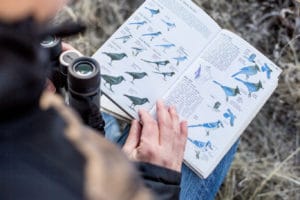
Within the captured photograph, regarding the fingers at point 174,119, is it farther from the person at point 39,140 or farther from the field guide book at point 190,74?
the person at point 39,140

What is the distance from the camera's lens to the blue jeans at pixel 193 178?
1064mm

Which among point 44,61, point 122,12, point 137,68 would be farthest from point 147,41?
point 44,61

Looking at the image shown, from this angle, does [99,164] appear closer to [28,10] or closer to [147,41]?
[28,10]

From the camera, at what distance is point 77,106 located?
0.96m

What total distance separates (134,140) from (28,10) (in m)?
0.60

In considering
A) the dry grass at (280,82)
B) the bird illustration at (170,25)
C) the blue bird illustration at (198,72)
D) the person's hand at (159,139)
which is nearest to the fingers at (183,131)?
the person's hand at (159,139)

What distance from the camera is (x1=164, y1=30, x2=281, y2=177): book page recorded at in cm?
107

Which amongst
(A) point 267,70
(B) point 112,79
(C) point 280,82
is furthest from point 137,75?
(C) point 280,82

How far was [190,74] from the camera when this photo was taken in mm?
1114

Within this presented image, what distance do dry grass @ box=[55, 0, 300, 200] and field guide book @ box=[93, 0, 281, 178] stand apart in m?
0.34

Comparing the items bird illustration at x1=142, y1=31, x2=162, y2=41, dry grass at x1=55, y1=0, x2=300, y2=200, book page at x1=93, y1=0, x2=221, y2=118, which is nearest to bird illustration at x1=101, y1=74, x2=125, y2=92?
book page at x1=93, y1=0, x2=221, y2=118

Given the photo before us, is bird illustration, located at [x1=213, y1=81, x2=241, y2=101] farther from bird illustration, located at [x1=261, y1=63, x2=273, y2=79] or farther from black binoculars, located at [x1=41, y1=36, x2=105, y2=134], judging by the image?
black binoculars, located at [x1=41, y1=36, x2=105, y2=134]

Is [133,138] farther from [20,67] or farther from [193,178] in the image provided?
[20,67]

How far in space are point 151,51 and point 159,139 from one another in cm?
20
